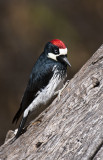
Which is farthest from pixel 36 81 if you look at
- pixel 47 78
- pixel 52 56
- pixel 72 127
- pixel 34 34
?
pixel 34 34

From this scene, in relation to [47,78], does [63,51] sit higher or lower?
higher

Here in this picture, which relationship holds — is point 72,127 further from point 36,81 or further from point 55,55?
point 55,55

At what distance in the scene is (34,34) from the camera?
913 centimetres

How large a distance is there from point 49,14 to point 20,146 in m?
5.50

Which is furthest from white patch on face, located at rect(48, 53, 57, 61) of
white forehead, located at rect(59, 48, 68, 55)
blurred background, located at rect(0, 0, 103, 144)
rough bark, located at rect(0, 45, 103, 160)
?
blurred background, located at rect(0, 0, 103, 144)

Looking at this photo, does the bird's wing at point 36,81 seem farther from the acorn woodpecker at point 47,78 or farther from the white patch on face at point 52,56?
the white patch on face at point 52,56

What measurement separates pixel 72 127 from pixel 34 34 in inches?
227

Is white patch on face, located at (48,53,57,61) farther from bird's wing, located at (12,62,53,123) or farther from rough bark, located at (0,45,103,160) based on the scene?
rough bark, located at (0,45,103,160)

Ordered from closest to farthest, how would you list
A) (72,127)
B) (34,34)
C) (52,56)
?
(72,127), (52,56), (34,34)

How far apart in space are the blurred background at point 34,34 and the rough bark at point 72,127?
4678mm

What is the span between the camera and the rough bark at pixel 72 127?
11.1 ft

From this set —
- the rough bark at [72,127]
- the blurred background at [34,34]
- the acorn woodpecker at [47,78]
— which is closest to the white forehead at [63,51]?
the acorn woodpecker at [47,78]

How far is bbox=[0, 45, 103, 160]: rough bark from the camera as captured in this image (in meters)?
3.39

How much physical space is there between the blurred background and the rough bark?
468 centimetres
